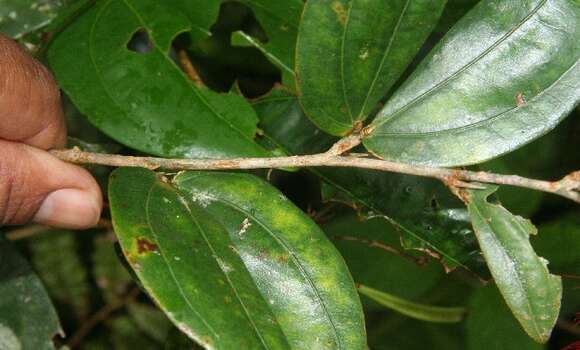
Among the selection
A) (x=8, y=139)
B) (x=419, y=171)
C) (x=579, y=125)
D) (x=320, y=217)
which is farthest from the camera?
(x=579, y=125)

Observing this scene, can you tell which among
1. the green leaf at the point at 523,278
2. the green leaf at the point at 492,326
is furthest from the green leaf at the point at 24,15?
the green leaf at the point at 492,326

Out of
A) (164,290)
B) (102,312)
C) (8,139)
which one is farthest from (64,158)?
(102,312)

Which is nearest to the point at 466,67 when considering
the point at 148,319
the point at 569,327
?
the point at 569,327

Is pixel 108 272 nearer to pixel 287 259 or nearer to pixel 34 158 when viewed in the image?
pixel 34 158

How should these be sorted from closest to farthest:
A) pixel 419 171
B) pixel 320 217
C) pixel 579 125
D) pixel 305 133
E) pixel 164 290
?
pixel 164 290 < pixel 419 171 < pixel 305 133 < pixel 320 217 < pixel 579 125

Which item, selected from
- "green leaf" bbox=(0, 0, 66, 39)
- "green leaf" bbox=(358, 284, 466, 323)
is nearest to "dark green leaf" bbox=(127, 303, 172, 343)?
"green leaf" bbox=(358, 284, 466, 323)

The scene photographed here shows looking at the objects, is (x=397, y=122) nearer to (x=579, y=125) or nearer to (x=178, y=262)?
(x=178, y=262)
